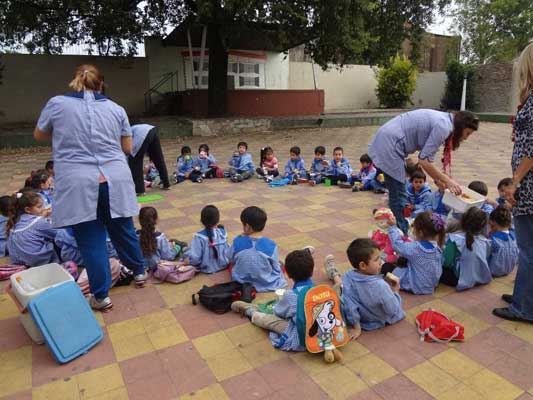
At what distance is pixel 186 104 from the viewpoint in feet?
55.2

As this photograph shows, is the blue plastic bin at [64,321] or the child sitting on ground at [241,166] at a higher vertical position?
the child sitting on ground at [241,166]

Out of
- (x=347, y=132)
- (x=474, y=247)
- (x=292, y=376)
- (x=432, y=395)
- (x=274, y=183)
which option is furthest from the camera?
(x=347, y=132)

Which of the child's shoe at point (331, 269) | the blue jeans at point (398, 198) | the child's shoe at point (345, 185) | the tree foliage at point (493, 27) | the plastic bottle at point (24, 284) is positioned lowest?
the child's shoe at point (331, 269)

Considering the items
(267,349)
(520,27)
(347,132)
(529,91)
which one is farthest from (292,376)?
(520,27)

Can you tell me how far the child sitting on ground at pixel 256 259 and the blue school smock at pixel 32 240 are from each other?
1.70 meters

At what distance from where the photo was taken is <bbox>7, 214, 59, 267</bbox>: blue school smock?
12.1 feet

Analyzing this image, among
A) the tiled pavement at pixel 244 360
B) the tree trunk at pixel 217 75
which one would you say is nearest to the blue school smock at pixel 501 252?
the tiled pavement at pixel 244 360

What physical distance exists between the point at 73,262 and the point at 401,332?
2.76 m

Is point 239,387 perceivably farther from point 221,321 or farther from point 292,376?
point 221,321

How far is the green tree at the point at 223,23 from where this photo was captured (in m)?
11.1

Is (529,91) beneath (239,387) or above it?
above

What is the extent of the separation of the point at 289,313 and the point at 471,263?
167 cm

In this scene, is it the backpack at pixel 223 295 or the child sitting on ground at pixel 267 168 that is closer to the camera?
the backpack at pixel 223 295

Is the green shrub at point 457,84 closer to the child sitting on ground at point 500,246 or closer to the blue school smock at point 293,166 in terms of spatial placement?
the blue school smock at point 293,166
